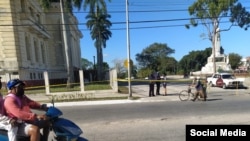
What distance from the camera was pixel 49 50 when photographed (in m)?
49.0


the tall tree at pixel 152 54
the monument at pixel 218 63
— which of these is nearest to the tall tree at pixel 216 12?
the monument at pixel 218 63

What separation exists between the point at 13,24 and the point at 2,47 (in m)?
2.49

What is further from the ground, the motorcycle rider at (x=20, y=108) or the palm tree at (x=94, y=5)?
the palm tree at (x=94, y=5)

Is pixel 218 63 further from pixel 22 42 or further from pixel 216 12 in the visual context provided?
pixel 22 42

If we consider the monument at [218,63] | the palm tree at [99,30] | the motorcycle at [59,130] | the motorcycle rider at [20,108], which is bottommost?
the monument at [218,63]

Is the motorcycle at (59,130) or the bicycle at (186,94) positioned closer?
the motorcycle at (59,130)

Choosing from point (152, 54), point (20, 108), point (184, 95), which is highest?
point (20, 108)

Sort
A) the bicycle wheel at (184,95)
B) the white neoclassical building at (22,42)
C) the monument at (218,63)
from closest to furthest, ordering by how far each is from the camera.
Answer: the bicycle wheel at (184,95), the white neoclassical building at (22,42), the monument at (218,63)

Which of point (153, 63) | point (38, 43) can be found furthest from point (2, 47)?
point (153, 63)

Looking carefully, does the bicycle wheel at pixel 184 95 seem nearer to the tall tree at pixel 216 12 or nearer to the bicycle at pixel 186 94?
the bicycle at pixel 186 94

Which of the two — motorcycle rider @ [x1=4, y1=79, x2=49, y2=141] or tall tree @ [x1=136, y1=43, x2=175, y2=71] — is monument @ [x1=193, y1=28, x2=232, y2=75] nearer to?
tall tree @ [x1=136, y1=43, x2=175, y2=71]

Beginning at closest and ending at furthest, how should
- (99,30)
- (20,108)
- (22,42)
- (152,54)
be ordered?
(20,108)
(22,42)
(99,30)
(152,54)

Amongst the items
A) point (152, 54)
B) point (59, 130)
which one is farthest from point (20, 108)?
point (152, 54)

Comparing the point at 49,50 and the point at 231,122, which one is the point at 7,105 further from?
the point at 49,50
